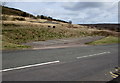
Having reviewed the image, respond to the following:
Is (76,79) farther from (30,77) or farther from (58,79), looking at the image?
(30,77)

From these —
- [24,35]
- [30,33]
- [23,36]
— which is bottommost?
[23,36]

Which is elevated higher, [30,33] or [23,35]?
[30,33]

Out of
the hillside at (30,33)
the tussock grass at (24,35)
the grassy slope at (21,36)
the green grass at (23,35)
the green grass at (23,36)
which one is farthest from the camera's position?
the green grass at (23,35)

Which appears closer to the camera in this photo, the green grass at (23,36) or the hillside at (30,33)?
the green grass at (23,36)

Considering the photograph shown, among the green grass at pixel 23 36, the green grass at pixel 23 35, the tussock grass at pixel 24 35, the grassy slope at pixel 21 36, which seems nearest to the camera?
the green grass at pixel 23 36

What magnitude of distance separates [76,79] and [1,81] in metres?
3.15

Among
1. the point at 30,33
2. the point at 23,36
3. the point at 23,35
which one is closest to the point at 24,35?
the point at 23,35

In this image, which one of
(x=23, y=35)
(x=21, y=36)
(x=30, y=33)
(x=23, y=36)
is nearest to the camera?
(x=21, y=36)

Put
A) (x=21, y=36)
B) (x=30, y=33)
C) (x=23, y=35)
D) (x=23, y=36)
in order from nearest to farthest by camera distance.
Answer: (x=21, y=36) → (x=23, y=36) → (x=23, y=35) → (x=30, y=33)

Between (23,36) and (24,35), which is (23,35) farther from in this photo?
(23,36)

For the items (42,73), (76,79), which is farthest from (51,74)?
(76,79)

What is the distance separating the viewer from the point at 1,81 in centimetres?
504

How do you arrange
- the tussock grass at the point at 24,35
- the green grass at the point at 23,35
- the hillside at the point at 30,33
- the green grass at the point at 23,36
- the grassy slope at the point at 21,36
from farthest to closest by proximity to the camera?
1. the green grass at the point at 23,35
2. the hillside at the point at 30,33
3. the tussock grass at the point at 24,35
4. the grassy slope at the point at 21,36
5. the green grass at the point at 23,36

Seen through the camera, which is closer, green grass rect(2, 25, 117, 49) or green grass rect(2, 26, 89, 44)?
green grass rect(2, 25, 117, 49)
